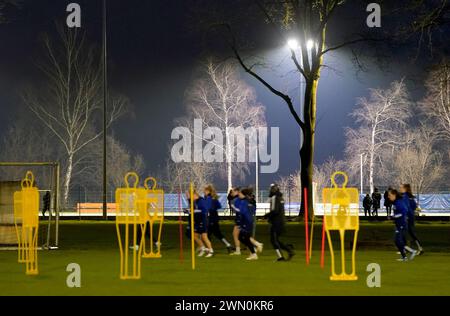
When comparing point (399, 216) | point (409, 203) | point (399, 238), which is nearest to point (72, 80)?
point (409, 203)

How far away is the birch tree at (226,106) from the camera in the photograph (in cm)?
7781

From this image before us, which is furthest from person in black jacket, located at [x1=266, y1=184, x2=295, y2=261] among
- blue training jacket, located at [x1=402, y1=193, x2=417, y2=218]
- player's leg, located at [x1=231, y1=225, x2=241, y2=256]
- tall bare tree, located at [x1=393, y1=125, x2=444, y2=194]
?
tall bare tree, located at [x1=393, y1=125, x2=444, y2=194]

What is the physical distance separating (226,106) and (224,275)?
5924 centimetres

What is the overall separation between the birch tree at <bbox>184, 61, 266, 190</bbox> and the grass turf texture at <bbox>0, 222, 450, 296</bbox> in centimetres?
4662

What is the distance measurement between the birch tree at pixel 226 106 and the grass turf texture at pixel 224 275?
4662 cm

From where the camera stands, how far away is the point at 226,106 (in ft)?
260

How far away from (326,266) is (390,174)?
2717 inches

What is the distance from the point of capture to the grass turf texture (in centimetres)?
1723

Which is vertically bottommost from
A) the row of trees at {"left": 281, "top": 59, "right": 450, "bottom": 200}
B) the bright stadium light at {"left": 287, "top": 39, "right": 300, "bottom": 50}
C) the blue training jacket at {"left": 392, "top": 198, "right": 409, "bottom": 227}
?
the blue training jacket at {"left": 392, "top": 198, "right": 409, "bottom": 227}

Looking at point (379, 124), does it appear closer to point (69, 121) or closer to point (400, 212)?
point (69, 121)

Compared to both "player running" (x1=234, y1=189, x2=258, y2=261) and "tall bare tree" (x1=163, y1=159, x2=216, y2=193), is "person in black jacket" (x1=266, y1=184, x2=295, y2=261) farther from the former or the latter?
"tall bare tree" (x1=163, y1=159, x2=216, y2=193)

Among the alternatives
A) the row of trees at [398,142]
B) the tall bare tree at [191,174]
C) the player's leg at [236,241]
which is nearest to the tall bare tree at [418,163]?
the row of trees at [398,142]

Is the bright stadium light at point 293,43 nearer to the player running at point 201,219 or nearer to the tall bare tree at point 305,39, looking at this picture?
the tall bare tree at point 305,39
